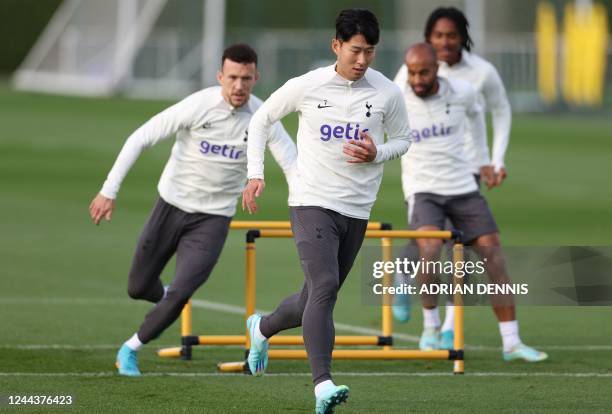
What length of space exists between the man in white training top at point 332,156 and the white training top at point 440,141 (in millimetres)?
2496

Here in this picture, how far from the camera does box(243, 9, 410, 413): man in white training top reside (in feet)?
27.5

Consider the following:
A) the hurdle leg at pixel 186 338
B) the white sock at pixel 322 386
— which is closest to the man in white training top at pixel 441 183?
the hurdle leg at pixel 186 338

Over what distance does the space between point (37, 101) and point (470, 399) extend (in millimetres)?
34457

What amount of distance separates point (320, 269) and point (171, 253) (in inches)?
93.5

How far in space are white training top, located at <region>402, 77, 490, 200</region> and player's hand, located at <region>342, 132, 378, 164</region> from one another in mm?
2873

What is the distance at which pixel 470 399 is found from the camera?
922cm

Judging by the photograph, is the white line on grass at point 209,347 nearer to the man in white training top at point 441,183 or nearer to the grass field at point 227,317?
the grass field at point 227,317

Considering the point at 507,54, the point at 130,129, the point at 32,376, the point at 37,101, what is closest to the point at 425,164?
the point at 32,376

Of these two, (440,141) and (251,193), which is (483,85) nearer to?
(440,141)

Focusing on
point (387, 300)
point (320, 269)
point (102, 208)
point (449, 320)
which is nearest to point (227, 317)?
point (449, 320)

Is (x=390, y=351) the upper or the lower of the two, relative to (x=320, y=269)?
lower

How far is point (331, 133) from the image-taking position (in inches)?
336

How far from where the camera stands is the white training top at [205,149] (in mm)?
10203

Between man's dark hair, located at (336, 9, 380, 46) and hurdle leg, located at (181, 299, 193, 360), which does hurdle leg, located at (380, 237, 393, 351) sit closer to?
hurdle leg, located at (181, 299, 193, 360)
